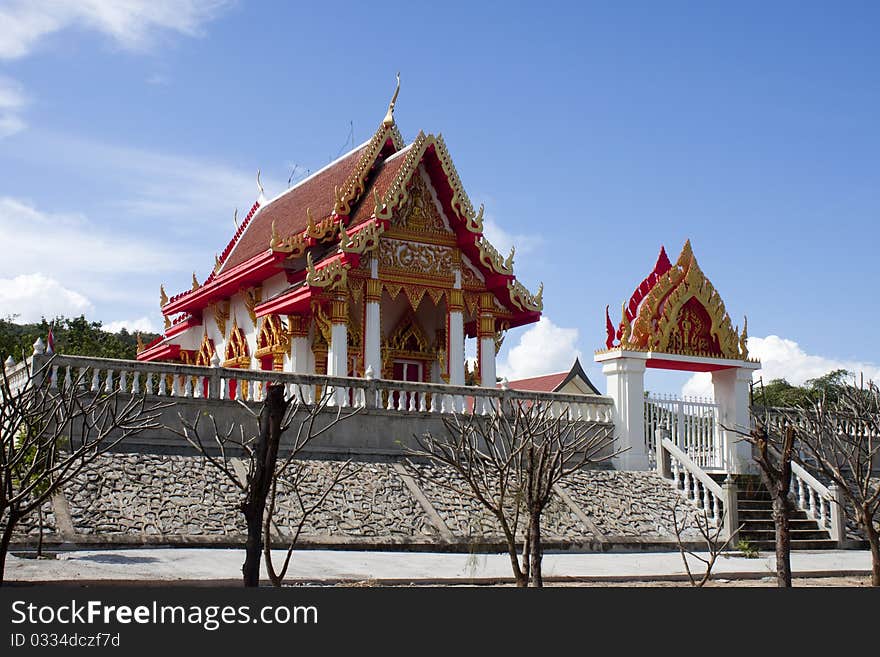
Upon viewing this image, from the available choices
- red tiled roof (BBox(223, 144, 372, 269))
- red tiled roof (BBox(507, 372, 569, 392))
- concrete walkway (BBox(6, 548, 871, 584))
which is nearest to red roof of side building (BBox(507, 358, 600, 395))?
red tiled roof (BBox(507, 372, 569, 392))

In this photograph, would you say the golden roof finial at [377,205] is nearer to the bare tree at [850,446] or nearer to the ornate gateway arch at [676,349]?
the ornate gateway arch at [676,349]

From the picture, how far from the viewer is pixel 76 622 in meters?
6.04

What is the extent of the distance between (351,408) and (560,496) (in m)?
3.61

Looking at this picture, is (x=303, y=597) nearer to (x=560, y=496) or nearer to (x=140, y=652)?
(x=140, y=652)

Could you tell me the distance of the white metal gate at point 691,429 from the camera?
19.4 meters

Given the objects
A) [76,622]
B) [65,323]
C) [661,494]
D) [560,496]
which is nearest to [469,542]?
[560,496]

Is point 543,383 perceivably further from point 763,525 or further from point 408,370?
point 763,525

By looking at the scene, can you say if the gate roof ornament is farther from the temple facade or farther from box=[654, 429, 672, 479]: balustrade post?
the temple facade

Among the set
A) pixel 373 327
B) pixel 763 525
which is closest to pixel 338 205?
pixel 373 327

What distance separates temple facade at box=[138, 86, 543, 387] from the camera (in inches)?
809

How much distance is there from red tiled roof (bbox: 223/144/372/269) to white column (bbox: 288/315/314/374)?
8.92 feet

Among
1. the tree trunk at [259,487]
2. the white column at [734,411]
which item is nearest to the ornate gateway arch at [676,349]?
→ the white column at [734,411]

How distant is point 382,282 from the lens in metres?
21.1

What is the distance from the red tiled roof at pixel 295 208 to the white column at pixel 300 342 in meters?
2.72
